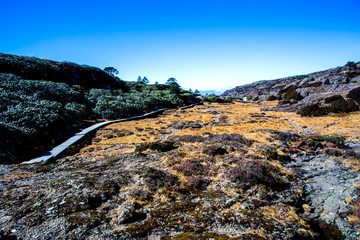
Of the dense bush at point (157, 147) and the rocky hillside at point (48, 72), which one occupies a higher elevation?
the rocky hillside at point (48, 72)

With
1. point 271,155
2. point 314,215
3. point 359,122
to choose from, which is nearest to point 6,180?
point 314,215

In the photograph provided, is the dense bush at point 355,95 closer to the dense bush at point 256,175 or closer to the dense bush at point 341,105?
the dense bush at point 341,105

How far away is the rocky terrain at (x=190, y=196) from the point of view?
4.13 metres

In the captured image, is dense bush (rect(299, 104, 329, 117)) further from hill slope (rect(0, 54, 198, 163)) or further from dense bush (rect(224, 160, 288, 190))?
hill slope (rect(0, 54, 198, 163))

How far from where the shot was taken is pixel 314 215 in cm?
479

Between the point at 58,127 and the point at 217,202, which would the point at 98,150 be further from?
the point at 217,202

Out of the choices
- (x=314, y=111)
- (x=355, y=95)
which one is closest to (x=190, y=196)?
(x=314, y=111)

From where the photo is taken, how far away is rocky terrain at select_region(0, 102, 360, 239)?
413cm

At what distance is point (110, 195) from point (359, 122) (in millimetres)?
21197

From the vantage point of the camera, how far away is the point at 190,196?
5762 millimetres

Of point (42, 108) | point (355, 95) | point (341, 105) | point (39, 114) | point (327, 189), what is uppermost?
point (42, 108)

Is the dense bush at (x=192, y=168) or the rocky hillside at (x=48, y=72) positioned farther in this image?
the rocky hillside at (x=48, y=72)

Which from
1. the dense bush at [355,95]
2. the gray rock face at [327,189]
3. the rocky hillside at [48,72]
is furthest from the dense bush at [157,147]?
the rocky hillside at [48,72]

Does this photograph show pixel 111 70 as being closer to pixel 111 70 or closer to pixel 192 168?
pixel 111 70
